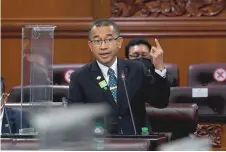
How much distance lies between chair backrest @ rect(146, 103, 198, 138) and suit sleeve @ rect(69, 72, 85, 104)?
7.3 inches

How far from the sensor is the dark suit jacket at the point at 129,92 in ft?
4.14

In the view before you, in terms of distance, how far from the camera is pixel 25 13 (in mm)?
2406

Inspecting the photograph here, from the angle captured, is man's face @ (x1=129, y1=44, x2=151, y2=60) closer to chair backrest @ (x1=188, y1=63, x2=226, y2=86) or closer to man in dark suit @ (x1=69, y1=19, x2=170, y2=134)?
chair backrest @ (x1=188, y1=63, x2=226, y2=86)

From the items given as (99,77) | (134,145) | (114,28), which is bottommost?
(134,145)

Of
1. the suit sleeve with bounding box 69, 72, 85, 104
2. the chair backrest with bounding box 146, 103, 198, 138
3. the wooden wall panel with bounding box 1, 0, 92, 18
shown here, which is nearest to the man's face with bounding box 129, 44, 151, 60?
the chair backrest with bounding box 146, 103, 198, 138

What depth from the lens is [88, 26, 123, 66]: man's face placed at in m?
1.27

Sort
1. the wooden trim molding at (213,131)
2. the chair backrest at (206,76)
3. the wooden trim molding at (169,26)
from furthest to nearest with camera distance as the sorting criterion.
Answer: the wooden trim molding at (169,26), the chair backrest at (206,76), the wooden trim molding at (213,131)

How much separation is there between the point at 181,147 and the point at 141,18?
1.78m

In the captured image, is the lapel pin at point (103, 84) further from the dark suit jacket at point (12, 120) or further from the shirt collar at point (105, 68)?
the dark suit jacket at point (12, 120)

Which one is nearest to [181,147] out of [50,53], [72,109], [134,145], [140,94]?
[72,109]

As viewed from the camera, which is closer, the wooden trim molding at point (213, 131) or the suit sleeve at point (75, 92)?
the suit sleeve at point (75, 92)

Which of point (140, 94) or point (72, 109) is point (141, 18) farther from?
point (72, 109)

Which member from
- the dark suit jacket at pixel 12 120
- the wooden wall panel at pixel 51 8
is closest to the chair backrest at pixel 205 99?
the dark suit jacket at pixel 12 120

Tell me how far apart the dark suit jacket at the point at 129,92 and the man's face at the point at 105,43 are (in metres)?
0.03
